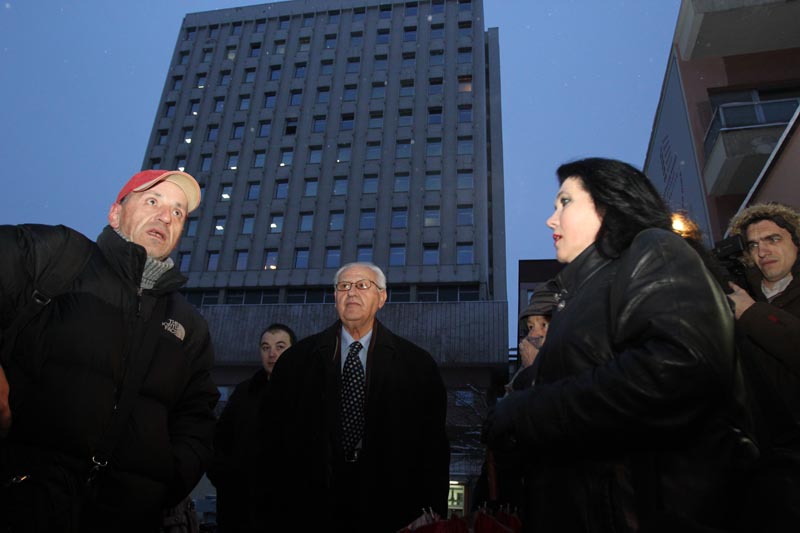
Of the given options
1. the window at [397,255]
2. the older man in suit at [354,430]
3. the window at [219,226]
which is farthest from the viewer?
the window at [219,226]

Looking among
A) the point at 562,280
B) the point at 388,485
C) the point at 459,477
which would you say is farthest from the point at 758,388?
the point at 459,477

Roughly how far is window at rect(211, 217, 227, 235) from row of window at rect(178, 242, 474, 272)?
1.50 meters

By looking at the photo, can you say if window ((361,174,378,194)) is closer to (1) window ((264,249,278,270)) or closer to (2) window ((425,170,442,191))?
(2) window ((425,170,442,191))

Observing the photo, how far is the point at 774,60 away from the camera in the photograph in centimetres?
1181

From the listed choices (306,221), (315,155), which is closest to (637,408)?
(306,221)

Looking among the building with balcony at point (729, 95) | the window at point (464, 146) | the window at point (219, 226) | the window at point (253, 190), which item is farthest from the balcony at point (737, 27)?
the window at point (219, 226)

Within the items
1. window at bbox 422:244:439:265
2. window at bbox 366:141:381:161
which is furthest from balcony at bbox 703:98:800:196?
window at bbox 366:141:381:161

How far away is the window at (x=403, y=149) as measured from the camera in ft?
124

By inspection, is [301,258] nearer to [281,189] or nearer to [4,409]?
[281,189]

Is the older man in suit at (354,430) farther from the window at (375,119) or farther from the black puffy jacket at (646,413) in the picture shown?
the window at (375,119)

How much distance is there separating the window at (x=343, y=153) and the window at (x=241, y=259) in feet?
31.0

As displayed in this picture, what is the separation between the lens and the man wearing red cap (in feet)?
6.04

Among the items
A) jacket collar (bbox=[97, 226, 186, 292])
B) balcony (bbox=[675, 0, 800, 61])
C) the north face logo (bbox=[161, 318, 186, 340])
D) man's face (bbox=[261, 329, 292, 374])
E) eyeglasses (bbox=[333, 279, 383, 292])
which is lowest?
the north face logo (bbox=[161, 318, 186, 340])

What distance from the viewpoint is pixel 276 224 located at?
37.1 meters
